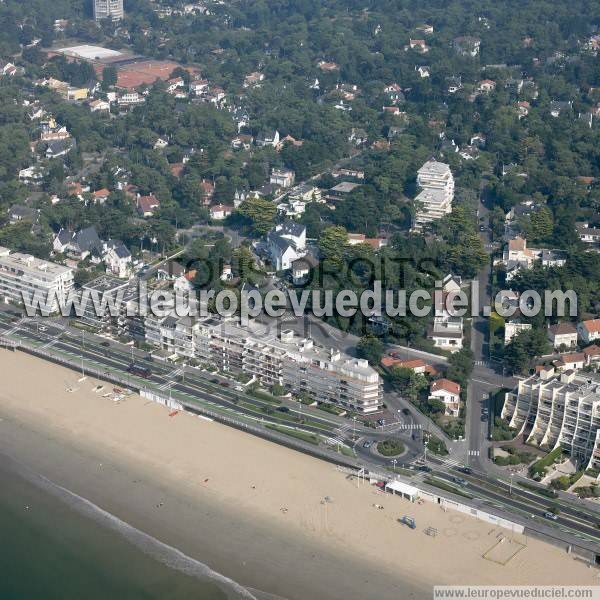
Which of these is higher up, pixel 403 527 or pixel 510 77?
pixel 510 77

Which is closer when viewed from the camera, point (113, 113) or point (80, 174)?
point (80, 174)

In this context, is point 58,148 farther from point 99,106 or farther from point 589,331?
point 589,331

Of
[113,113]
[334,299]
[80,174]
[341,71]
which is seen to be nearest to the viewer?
[334,299]

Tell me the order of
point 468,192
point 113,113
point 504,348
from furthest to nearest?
point 113,113
point 468,192
point 504,348

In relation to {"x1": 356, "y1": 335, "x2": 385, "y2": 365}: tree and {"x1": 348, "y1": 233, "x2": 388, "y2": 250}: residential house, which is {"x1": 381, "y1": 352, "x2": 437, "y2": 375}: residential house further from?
{"x1": 348, "y1": 233, "x2": 388, "y2": 250}: residential house

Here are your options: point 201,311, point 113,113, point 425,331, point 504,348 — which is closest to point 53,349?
point 201,311

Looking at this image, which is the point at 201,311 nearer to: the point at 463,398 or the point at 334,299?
the point at 334,299

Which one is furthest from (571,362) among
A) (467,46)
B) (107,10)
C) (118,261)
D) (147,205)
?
(107,10)
